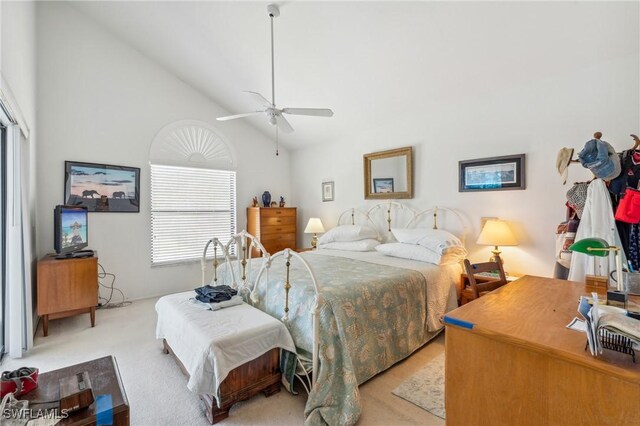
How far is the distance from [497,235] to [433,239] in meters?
0.62

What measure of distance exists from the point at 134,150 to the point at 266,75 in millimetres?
2188

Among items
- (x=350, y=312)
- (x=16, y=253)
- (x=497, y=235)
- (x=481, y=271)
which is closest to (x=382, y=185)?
(x=497, y=235)

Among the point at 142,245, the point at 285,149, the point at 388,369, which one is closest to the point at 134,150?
the point at 142,245

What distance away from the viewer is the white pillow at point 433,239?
319 cm

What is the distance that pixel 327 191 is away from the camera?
17.6 ft

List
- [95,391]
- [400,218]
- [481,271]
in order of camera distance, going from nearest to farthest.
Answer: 1. [95,391]
2. [481,271]
3. [400,218]

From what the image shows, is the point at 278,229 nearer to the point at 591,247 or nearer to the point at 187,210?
the point at 187,210

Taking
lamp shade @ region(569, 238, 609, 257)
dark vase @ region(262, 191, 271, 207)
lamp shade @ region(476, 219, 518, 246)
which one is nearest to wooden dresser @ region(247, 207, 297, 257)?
dark vase @ region(262, 191, 271, 207)

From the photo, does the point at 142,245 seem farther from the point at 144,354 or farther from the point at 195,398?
the point at 195,398

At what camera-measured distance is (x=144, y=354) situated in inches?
105

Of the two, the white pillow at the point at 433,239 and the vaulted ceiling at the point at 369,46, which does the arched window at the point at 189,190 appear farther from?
the white pillow at the point at 433,239

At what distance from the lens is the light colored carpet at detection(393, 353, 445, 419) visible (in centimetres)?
195

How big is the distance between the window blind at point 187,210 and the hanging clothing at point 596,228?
4.64 meters

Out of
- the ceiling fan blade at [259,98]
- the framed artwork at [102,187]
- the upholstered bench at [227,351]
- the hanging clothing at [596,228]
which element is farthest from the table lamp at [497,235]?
the framed artwork at [102,187]
